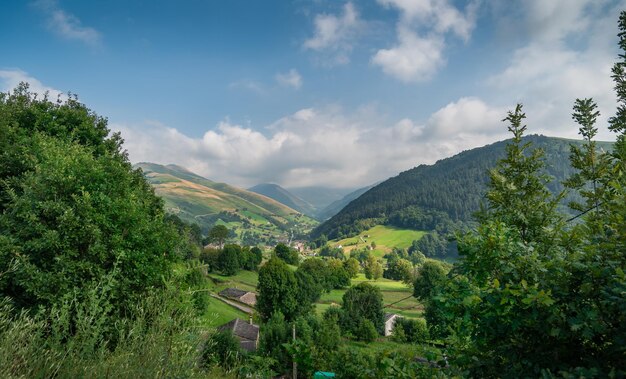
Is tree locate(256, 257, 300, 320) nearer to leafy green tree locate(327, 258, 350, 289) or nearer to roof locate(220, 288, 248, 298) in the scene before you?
roof locate(220, 288, 248, 298)

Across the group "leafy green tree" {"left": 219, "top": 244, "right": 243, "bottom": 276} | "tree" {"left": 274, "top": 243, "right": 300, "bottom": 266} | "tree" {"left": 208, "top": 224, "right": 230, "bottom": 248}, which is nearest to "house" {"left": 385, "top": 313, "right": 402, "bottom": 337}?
"leafy green tree" {"left": 219, "top": 244, "right": 243, "bottom": 276}

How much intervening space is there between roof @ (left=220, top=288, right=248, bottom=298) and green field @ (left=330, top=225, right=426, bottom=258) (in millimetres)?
89756

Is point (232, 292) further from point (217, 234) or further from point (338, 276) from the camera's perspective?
point (217, 234)

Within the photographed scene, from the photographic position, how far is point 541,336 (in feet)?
9.23

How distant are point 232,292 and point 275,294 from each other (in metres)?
22.6

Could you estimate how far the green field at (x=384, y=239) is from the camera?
510ft

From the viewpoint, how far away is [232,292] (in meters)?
64.2

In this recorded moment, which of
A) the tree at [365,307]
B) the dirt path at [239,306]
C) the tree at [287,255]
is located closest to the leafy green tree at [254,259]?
the tree at [287,255]

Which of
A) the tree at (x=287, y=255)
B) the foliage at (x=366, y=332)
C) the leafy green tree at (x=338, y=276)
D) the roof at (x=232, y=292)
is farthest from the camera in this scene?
the tree at (x=287, y=255)

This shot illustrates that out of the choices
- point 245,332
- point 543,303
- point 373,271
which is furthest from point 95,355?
point 373,271

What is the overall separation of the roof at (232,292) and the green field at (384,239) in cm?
8976

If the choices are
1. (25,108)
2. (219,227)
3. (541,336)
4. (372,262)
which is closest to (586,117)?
(541,336)

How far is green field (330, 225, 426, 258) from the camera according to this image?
155 m

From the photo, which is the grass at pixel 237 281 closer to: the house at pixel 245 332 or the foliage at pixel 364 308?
the foliage at pixel 364 308
